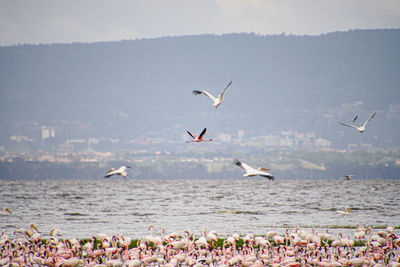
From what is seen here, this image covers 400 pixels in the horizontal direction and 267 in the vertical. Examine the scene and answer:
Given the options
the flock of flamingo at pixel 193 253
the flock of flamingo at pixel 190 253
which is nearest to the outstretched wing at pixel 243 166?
the flock of flamingo at pixel 193 253

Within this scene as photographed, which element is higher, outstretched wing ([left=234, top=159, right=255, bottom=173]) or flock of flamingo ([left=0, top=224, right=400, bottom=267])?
outstretched wing ([left=234, top=159, right=255, bottom=173])

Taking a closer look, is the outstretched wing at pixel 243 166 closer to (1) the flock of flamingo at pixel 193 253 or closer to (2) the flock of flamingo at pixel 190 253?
(1) the flock of flamingo at pixel 193 253

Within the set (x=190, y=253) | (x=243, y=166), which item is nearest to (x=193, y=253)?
(x=190, y=253)

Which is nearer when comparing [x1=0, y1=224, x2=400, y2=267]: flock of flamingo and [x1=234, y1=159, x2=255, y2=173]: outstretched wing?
[x1=0, y1=224, x2=400, y2=267]: flock of flamingo

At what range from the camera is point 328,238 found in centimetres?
2200

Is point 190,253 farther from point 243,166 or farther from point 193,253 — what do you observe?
point 243,166

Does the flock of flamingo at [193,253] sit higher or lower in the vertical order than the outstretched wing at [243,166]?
lower

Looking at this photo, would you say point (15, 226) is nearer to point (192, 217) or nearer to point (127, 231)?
point (127, 231)

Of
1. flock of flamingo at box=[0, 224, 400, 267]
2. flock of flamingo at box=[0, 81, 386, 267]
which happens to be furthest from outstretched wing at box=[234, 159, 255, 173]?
flock of flamingo at box=[0, 224, 400, 267]

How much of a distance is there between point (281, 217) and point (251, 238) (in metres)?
21.2

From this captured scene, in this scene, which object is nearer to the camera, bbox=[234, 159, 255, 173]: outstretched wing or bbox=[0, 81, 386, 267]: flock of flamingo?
bbox=[0, 81, 386, 267]: flock of flamingo

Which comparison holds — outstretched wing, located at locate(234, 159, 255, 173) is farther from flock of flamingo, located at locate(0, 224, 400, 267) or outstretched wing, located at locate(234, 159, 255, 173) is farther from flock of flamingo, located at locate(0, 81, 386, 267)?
flock of flamingo, located at locate(0, 224, 400, 267)

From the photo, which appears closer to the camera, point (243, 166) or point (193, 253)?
point (193, 253)

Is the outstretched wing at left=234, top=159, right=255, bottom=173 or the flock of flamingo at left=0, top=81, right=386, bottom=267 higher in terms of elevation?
the outstretched wing at left=234, top=159, right=255, bottom=173
